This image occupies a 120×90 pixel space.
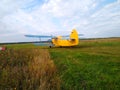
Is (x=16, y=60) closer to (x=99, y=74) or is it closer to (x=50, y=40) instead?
(x=99, y=74)

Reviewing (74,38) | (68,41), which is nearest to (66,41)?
(68,41)

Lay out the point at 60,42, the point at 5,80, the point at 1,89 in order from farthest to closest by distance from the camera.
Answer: the point at 60,42
the point at 5,80
the point at 1,89

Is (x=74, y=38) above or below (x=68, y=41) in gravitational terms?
above

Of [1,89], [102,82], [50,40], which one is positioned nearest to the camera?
[1,89]

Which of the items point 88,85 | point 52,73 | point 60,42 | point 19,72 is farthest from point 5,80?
point 60,42

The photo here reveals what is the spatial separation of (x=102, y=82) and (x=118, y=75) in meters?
1.28

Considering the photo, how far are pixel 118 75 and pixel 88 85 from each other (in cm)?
192

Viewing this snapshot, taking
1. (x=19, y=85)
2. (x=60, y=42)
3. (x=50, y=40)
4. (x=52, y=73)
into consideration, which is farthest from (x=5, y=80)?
(x=50, y=40)

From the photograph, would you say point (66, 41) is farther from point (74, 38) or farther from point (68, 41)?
point (74, 38)

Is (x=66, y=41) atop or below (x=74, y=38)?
below

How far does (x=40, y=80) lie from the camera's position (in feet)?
21.5

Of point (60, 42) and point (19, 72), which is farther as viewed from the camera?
point (60, 42)

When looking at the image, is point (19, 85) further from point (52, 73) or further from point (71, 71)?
point (71, 71)

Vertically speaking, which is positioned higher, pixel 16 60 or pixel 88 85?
pixel 16 60
